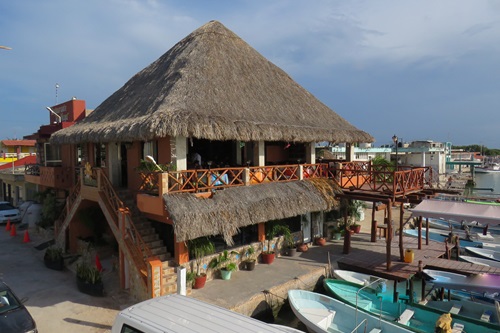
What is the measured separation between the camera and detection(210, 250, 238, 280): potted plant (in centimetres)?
1221

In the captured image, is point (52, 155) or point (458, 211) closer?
point (458, 211)

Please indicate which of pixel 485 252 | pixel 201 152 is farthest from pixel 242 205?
pixel 485 252

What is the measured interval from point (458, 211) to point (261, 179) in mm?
7548

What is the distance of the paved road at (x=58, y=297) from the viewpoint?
375 inches

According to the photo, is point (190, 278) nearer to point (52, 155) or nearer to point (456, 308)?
point (456, 308)

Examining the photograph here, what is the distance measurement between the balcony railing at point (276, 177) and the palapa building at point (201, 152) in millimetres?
58

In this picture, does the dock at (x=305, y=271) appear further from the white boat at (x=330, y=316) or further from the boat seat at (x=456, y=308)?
the boat seat at (x=456, y=308)

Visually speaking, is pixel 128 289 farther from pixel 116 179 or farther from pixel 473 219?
pixel 473 219

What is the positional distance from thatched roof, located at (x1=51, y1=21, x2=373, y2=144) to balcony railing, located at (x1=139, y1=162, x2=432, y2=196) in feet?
4.22

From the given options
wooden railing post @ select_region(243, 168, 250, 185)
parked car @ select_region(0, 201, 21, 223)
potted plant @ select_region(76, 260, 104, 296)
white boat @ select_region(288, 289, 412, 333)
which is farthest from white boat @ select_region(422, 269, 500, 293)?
parked car @ select_region(0, 201, 21, 223)

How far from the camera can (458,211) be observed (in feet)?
41.9

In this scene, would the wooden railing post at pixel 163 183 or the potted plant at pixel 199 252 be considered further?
the potted plant at pixel 199 252

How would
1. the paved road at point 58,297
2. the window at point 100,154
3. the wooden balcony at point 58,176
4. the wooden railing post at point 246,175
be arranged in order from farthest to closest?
the wooden balcony at point 58,176 < the window at point 100,154 < the wooden railing post at point 246,175 < the paved road at point 58,297

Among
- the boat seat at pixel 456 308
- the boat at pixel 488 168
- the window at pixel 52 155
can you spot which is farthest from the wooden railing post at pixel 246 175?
the boat at pixel 488 168
